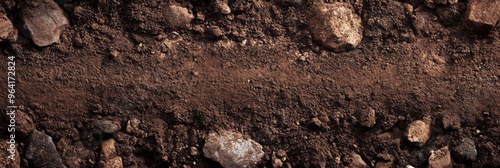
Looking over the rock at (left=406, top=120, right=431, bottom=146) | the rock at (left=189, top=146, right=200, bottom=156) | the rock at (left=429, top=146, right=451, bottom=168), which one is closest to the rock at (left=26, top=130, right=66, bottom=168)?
the rock at (left=189, top=146, right=200, bottom=156)

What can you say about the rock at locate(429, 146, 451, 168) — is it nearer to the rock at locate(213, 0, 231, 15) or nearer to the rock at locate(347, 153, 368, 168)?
the rock at locate(347, 153, 368, 168)

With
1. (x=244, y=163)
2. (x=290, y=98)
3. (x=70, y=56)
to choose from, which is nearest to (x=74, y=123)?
(x=70, y=56)

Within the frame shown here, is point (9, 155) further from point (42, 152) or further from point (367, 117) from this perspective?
point (367, 117)

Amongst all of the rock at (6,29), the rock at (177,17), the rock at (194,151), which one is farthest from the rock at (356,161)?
the rock at (6,29)

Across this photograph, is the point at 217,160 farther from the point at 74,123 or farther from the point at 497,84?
Answer: the point at 497,84

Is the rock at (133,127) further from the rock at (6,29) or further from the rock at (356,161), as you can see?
the rock at (356,161)

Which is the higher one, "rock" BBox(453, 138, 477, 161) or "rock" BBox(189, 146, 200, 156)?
"rock" BBox(453, 138, 477, 161)

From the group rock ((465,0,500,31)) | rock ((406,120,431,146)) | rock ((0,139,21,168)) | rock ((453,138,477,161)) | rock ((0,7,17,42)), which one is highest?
rock ((465,0,500,31))

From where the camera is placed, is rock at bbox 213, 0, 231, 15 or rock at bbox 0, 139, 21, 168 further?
rock at bbox 213, 0, 231, 15
